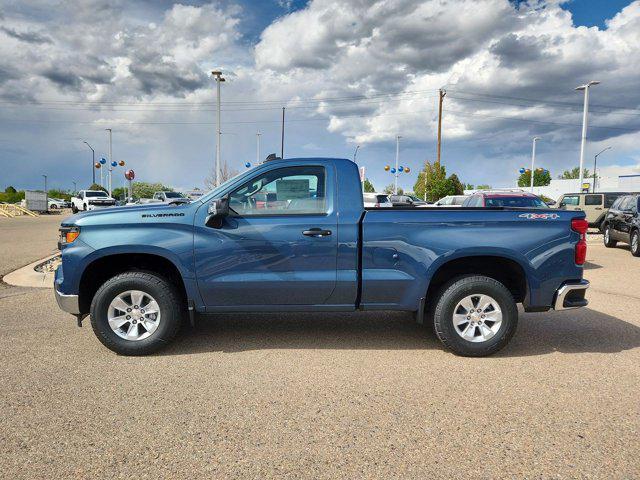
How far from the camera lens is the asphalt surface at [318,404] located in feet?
9.35

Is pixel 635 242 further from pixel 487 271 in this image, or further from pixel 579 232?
pixel 487 271

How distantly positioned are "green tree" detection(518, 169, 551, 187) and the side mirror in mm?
105623

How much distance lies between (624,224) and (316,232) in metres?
12.5

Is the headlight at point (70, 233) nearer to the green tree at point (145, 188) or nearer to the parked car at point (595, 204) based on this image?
the parked car at point (595, 204)

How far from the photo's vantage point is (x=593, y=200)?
21.4 m

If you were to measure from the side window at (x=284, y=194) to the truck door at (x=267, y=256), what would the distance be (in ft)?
0.04

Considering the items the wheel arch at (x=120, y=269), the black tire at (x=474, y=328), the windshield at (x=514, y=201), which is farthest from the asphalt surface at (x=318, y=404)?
the windshield at (x=514, y=201)

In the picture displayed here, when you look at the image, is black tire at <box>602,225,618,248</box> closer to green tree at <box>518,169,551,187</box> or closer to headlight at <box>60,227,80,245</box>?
headlight at <box>60,227,80,245</box>

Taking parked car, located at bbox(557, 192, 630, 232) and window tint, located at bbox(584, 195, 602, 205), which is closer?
parked car, located at bbox(557, 192, 630, 232)

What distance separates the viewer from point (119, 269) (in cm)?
Result: 491

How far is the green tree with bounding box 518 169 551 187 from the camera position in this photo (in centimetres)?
10325

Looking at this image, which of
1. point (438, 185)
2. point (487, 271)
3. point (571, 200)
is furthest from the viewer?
point (438, 185)

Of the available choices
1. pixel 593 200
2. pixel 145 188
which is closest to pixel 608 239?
pixel 593 200

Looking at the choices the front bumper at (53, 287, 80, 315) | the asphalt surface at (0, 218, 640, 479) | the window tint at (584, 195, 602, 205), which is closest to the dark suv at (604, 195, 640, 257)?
the window tint at (584, 195, 602, 205)
